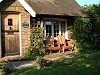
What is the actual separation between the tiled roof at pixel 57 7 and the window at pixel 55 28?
3.31 ft

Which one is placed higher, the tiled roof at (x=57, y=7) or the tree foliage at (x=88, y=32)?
the tiled roof at (x=57, y=7)

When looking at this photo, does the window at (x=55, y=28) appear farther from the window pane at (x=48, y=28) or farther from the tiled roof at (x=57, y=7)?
the tiled roof at (x=57, y=7)

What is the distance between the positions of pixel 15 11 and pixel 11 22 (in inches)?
28.9

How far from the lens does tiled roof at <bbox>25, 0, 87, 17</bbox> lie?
1967 cm

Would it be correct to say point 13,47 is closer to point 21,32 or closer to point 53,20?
point 21,32

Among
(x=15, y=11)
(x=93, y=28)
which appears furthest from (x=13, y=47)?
(x=93, y=28)

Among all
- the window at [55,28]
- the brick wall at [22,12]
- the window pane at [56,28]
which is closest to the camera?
the brick wall at [22,12]

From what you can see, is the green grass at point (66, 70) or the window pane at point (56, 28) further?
the window pane at point (56, 28)

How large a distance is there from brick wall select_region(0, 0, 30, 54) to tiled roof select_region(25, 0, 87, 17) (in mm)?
835

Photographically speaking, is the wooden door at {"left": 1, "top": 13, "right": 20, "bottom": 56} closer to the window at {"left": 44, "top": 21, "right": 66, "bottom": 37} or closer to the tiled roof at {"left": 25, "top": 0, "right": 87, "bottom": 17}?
the tiled roof at {"left": 25, "top": 0, "right": 87, "bottom": 17}

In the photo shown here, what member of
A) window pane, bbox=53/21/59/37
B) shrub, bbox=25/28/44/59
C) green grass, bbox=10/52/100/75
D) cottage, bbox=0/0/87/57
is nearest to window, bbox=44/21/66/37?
window pane, bbox=53/21/59/37

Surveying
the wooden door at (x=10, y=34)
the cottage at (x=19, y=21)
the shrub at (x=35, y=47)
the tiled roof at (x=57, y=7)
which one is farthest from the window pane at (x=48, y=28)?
the wooden door at (x=10, y=34)

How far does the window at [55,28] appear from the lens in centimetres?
2102

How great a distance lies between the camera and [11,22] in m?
18.2
